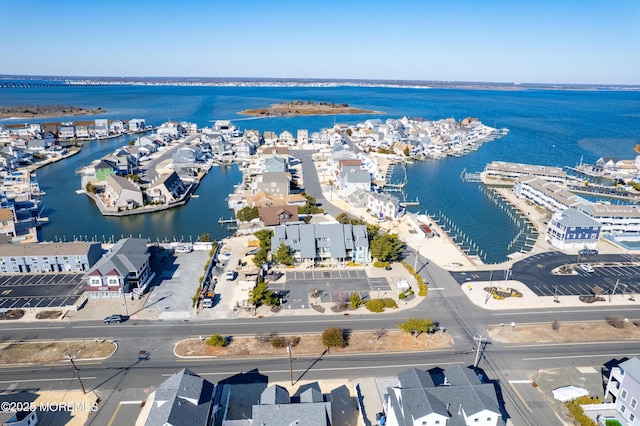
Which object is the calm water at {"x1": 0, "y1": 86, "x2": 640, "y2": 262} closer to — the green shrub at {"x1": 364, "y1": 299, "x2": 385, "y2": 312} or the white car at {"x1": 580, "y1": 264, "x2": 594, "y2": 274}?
the white car at {"x1": 580, "y1": 264, "x2": 594, "y2": 274}

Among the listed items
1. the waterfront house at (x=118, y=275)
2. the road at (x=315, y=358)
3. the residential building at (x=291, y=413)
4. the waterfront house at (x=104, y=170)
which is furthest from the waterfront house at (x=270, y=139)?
the residential building at (x=291, y=413)

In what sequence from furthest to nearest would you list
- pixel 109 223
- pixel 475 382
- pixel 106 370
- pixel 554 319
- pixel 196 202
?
pixel 196 202 → pixel 109 223 → pixel 554 319 → pixel 106 370 → pixel 475 382

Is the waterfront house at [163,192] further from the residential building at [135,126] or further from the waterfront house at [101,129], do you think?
the residential building at [135,126]

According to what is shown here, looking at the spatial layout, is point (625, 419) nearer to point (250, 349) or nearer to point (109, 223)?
point (250, 349)

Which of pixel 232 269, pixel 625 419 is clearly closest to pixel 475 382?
pixel 625 419

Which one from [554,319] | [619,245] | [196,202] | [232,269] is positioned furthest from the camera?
[196,202]

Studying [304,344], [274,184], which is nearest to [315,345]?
[304,344]

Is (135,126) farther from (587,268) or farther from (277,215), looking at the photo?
(587,268)
